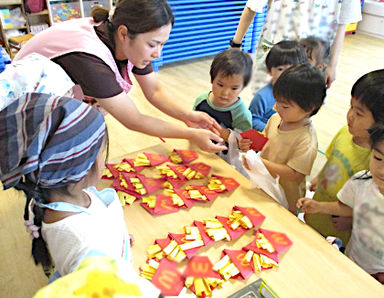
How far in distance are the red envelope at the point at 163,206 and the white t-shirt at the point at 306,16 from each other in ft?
4.67

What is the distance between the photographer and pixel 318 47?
1.99 meters

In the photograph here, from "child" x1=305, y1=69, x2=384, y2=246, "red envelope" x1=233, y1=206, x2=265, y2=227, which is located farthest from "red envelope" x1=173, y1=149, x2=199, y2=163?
"child" x1=305, y1=69, x2=384, y2=246

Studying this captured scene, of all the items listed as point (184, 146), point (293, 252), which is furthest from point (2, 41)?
point (293, 252)

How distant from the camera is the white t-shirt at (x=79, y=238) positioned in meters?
0.69

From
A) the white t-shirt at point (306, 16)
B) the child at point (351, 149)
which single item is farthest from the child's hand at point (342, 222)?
the white t-shirt at point (306, 16)

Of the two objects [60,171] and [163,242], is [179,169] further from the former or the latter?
[60,171]

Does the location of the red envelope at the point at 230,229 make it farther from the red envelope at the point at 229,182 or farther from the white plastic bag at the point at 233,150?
the white plastic bag at the point at 233,150

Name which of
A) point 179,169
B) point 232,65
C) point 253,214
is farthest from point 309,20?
point 253,214

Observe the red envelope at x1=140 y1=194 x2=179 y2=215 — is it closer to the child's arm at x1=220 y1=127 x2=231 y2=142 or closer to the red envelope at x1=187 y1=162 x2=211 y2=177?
the red envelope at x1=187 y1=162 x2=211 y2=177

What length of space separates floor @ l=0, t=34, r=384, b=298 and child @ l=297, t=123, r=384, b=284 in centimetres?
121

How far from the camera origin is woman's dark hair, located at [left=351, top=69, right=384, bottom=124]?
1.09m

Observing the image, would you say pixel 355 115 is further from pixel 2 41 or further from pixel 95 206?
pixel 2 41

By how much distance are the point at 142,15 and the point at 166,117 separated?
186 centimetres

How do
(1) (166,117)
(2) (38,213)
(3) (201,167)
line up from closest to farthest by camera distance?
(2) (38,213) < (3) (201,167) < (1) (166,117)
